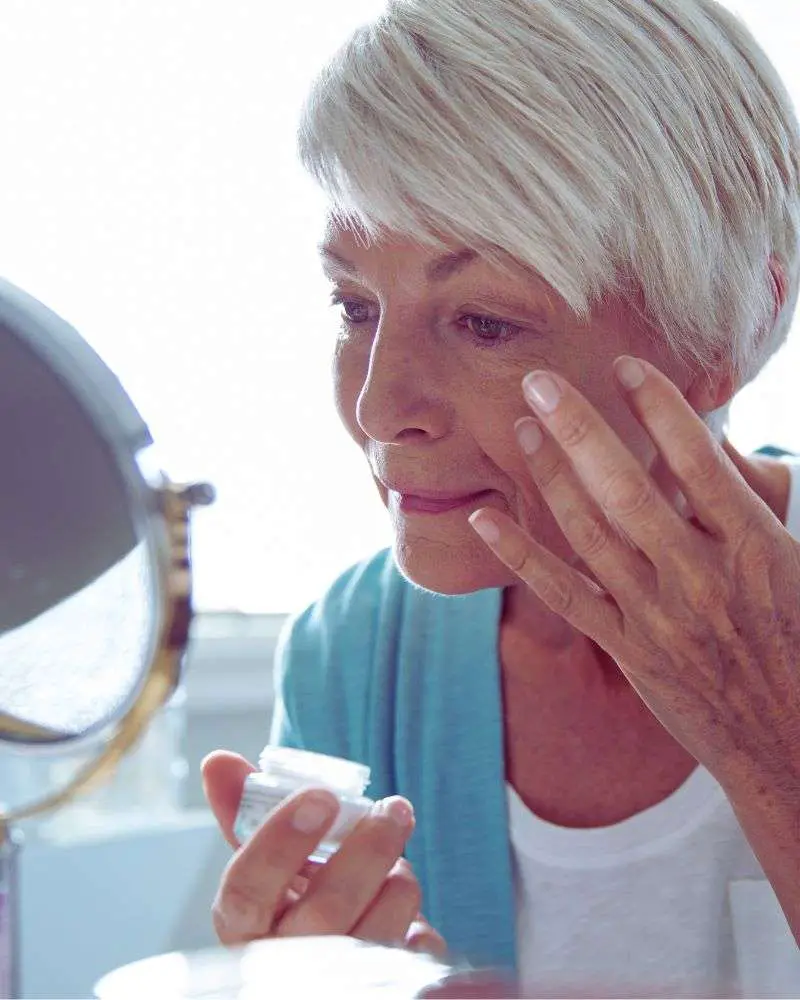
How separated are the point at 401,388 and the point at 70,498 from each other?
1.51 feet

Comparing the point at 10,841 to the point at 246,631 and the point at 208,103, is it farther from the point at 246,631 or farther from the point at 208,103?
the point at 246,631

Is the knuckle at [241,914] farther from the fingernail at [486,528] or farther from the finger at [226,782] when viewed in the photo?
the fingernail at [486,528]

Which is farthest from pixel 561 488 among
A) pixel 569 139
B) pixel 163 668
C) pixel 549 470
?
pixel 163 668

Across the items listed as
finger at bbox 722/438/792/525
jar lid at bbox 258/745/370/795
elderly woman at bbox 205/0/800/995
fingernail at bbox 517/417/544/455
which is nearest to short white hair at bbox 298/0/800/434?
elderly woman at bbox 205/0/800/995

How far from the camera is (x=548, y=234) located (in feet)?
2.79

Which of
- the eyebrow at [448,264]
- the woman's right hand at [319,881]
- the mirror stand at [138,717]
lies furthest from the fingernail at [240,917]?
the eyebrow at [448,264]

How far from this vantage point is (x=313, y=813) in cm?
67

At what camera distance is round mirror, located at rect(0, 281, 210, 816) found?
0.44m

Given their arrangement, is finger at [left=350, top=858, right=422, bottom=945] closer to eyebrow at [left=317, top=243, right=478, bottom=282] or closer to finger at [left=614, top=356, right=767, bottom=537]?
finger at [left=614, top=356, right=767, bottom=537]

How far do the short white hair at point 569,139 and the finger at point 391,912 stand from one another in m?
0.42

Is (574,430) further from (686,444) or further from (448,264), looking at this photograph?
(448,264)

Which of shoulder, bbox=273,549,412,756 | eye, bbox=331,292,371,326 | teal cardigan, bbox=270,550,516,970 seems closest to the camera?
eye, bbox=331,292,371,326

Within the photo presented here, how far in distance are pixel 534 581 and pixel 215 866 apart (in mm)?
1184

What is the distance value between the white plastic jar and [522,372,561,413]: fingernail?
250mm
